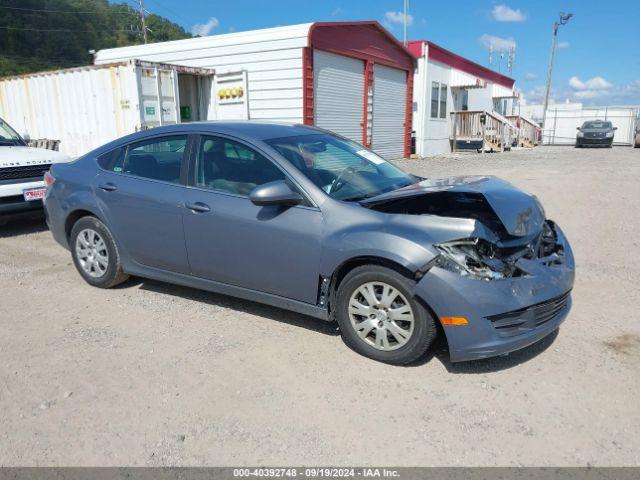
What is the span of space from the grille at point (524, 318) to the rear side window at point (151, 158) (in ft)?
8.94

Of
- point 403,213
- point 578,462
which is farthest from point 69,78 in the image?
point 578,462

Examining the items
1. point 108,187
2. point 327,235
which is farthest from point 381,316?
point 108,187

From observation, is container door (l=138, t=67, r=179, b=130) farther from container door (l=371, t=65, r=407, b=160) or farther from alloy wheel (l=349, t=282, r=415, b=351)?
alloy wheel (l=349, t=282, r=415, b=351)

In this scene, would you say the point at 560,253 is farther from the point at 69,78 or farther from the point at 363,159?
the point at 69,78

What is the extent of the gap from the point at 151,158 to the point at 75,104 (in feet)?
32.8

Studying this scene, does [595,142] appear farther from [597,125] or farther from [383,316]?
[383,316]

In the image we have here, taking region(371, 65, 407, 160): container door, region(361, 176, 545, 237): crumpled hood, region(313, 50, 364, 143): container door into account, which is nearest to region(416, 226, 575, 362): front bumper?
region(361, 176, 545, 237): crumpled hood

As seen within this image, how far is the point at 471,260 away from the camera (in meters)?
3.18

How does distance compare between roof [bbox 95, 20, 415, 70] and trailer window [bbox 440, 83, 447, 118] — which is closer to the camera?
roof [bbox 95, 20, 415, 70]

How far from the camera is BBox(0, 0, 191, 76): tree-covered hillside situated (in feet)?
141

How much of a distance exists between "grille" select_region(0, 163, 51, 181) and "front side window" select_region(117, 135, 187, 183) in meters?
2.88

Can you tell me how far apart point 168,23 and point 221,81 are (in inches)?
2222

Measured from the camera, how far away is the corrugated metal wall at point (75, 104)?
11.7 meters

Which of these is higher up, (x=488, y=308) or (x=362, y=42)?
(x=362, y=42)
